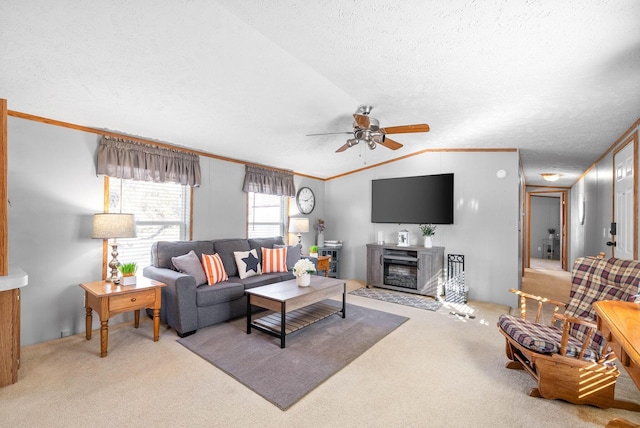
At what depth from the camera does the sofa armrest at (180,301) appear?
126 inches

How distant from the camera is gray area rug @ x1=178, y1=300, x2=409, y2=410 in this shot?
237 centimetres

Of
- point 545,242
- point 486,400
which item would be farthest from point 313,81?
point 545,242

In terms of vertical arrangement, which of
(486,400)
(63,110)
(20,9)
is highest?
(20,9)

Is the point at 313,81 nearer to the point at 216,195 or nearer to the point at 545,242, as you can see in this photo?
the point at 216,195

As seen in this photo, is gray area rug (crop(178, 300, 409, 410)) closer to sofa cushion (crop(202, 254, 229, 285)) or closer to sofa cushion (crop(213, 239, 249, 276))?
sofa cushion (crop(202, 254, 229, 285))

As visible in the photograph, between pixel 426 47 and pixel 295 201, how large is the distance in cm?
422

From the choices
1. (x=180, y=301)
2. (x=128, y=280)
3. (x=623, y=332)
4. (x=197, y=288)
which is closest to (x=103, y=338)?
(x=128, y=280)

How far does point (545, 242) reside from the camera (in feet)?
35.1

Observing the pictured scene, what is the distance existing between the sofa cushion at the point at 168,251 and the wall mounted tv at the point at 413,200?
11.2ft

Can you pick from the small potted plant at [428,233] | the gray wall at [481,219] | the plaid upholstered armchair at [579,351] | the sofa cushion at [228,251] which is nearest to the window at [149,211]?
the sofa cushion at [228,251]

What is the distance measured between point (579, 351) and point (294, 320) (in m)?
2.54

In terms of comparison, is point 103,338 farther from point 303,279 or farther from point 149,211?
point 303,279

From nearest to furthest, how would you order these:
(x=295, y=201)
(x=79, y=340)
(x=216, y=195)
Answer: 1. (x=79, y=340)
2. (x=216, y=195)
3. (x=295, y=201)

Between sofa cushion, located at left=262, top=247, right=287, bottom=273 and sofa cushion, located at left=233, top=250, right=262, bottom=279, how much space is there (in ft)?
0.52
